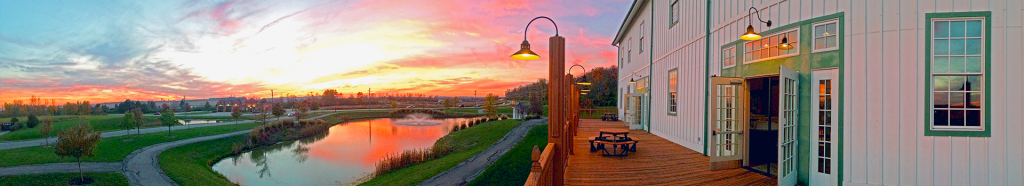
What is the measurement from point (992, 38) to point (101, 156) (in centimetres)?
2791

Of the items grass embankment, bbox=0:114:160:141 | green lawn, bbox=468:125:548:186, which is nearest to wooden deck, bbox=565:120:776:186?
green lawn, bbox=468:125:548:186

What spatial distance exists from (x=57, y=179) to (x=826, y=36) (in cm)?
2237

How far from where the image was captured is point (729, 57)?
23.1ft

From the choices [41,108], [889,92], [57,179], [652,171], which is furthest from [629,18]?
[41,108]

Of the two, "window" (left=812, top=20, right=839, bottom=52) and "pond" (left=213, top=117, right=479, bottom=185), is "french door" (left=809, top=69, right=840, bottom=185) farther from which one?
"pond" (left=213, top=117, right=479, bottom=185)

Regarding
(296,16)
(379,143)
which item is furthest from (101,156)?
(379,143)

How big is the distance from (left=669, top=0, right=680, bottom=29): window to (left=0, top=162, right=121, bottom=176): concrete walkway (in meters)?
22.1

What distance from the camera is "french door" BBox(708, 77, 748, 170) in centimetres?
603

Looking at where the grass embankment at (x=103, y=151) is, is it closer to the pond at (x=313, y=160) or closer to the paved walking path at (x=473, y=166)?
the pond at (x=313, y=160)

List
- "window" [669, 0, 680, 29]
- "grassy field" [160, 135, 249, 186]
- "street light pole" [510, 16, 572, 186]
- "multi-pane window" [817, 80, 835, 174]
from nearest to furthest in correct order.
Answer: "street light pole" [510, 16, 572, 186] < "multi-pane window" [817, 80, 835, 174] < "window" [669, 0, 680, 29] < "grassy field" [160, 135, 249, 186]

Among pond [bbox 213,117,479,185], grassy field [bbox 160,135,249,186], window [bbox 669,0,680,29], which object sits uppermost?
window [bbox 669,0,680,29]

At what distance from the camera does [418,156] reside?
715 inches

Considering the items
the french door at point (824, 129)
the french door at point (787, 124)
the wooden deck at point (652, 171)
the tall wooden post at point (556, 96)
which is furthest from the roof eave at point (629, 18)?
the tall wooden post at point (556, 96)

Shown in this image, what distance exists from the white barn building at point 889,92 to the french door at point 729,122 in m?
0.02
